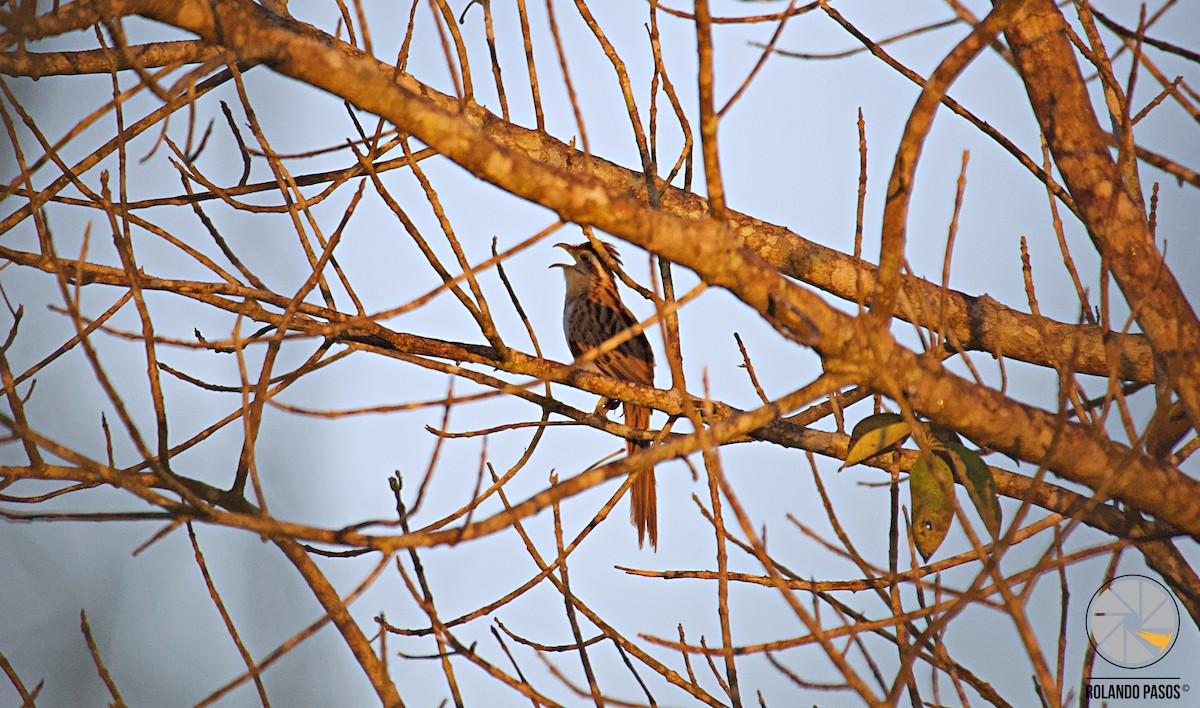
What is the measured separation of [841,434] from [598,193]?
1.93m

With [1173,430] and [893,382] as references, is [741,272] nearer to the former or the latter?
[893,382]

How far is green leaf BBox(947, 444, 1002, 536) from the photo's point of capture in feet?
8.57

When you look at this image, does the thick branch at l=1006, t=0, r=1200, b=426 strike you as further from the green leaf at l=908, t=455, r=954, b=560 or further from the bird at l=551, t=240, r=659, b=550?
the bird at l=551, t=240, r=659, b=550

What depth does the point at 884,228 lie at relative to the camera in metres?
2.28

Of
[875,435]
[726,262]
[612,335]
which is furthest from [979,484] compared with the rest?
[612,335]

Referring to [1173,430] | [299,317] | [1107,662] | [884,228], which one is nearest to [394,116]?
[884,228]

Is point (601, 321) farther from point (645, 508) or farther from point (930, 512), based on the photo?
point (930, 512)

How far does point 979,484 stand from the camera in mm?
2646

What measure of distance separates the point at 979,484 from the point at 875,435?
0.92 ft

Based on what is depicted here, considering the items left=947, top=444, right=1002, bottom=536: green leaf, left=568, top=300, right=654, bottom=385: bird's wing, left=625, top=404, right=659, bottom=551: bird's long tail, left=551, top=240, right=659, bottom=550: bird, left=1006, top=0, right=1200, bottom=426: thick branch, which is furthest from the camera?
left=568, top=300, right=654, bottom=385: bird's wing

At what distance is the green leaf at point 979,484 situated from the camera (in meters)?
2.61

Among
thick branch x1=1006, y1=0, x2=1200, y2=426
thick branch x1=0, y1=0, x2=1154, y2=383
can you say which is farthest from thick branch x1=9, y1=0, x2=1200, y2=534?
thick branch x1=0, y1=0, x2=1154, y2=383

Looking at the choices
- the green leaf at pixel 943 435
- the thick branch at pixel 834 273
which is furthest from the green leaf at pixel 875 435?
the thick branch at pixel 834 273

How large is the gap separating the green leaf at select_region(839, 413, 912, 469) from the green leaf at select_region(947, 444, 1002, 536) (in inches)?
5.5
